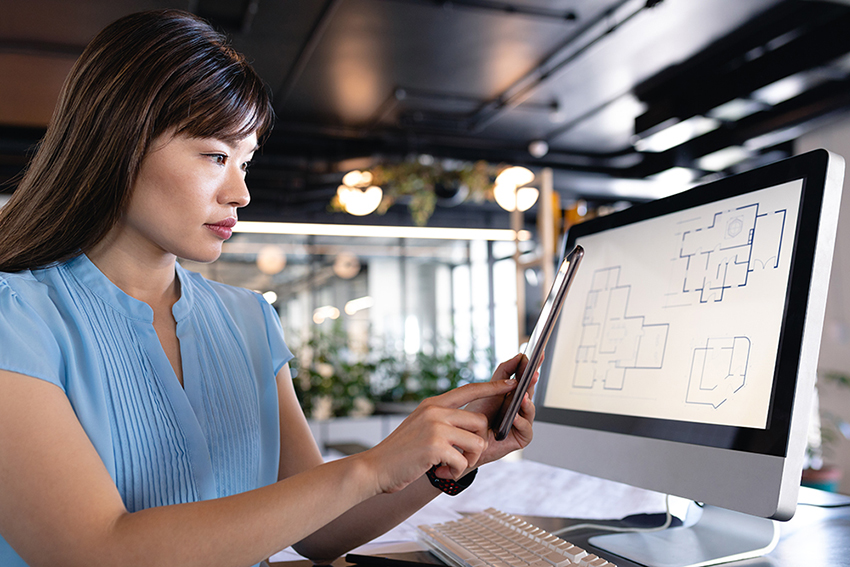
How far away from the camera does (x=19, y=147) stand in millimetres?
4891

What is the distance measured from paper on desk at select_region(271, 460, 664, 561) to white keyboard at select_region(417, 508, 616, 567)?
0.37 feet

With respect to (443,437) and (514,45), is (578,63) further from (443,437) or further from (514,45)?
(443,437)

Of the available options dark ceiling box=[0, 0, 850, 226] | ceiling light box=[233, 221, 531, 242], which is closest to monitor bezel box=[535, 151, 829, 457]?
dark ceiling box=[0, 0, 850, 226]

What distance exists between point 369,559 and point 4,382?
46 cm

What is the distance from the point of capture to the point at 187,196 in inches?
31.5

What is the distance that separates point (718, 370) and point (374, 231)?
7180mm

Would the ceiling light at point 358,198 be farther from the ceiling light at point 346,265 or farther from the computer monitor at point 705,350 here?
the computer monitor at point 705,350

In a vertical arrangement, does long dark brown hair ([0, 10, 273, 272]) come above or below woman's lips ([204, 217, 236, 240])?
above

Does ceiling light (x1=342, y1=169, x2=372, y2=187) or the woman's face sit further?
ceiling light (x1=342, y1=169, x2=372, y2=187)

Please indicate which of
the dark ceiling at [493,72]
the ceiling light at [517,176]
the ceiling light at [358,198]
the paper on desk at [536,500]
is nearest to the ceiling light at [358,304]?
the dark ceiling at [493,72]

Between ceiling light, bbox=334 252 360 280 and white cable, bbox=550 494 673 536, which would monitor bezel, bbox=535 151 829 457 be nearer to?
white cable, bbox=550 494 673 536

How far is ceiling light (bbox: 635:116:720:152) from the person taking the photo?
4.23 meters

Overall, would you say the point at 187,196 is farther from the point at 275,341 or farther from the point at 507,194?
the point at 507,194

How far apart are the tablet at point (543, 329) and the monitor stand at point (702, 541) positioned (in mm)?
253
